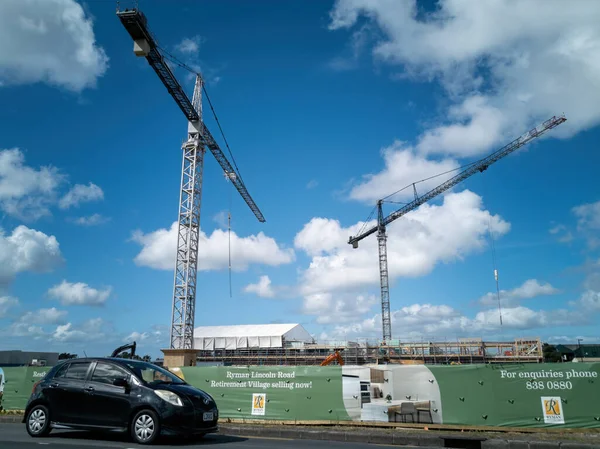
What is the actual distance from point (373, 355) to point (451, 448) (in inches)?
A: 1905

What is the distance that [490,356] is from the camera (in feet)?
166

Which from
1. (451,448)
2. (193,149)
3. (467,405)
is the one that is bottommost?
(451,448)

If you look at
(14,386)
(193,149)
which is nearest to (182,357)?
(14,386)

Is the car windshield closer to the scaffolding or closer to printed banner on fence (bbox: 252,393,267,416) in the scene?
printed banner on fence (bbox: 252,393,267,416)

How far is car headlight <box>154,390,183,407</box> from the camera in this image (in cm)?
777

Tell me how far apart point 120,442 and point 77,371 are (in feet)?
5.46

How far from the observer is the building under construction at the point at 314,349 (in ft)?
164

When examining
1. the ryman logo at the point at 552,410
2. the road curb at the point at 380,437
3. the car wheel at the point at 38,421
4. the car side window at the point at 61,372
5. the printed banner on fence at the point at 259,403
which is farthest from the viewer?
the printed banner on fence at the point at 259,403

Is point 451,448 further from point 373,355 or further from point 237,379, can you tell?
point 373,355

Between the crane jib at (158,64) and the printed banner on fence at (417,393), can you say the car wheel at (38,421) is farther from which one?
the crane jib at (158,64)

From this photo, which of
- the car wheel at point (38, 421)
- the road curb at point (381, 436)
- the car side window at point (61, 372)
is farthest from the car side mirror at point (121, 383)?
the road curb at point (381, 436)

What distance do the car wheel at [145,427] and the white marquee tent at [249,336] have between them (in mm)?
63013

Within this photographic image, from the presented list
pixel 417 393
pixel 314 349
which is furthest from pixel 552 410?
pixel 314 349

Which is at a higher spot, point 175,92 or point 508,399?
point 175,92
